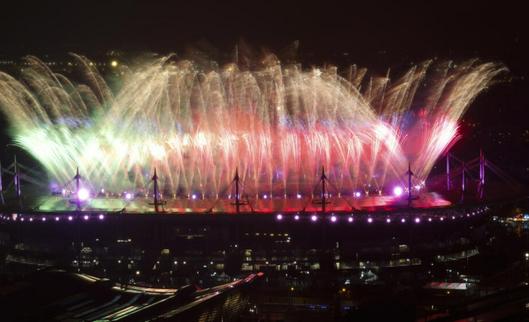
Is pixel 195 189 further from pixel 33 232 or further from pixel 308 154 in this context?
pixel 33 232

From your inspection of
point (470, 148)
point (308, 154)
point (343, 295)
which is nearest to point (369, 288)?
point (343, 295)

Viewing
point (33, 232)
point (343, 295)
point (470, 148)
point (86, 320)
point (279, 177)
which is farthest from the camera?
point (470, 148)

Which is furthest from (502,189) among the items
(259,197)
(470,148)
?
(259,197)

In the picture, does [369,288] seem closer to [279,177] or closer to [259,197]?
[259,197]

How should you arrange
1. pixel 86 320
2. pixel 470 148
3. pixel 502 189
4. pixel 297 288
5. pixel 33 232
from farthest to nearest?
pixel 470 148 < pixel 502 189 < pixel 33 232 < pixel 297 288 < pixel 86 320


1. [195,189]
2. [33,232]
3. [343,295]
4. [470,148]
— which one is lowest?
[343,295]

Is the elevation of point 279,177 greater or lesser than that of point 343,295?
greater

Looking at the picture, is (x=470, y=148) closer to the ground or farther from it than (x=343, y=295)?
farther from it

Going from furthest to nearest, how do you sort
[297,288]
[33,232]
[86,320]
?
[33,232], [297,288], [86,320]

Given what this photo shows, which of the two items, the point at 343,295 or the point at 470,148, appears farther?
the point at 470,148
